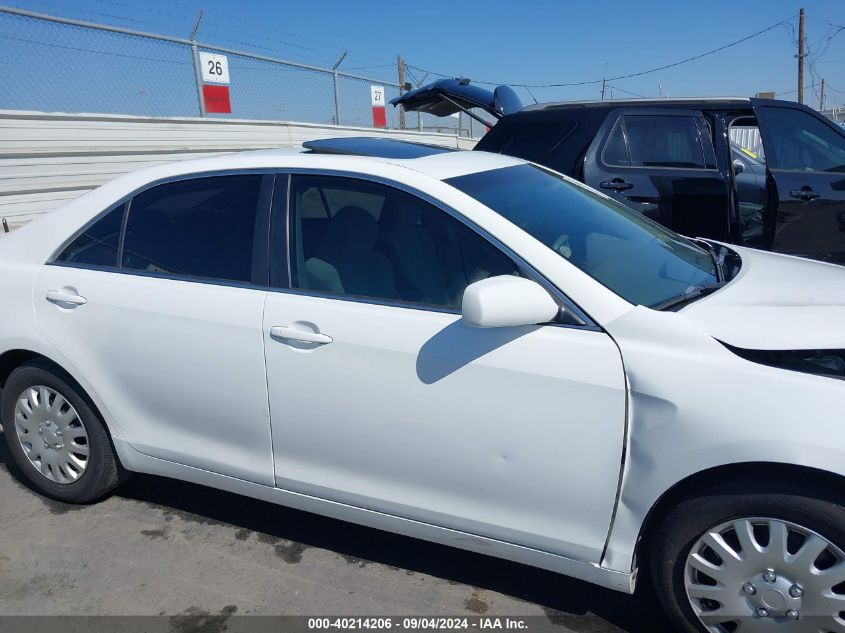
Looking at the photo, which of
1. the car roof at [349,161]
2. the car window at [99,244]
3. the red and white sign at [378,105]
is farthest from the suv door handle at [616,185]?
the red and white sign at [378,105]

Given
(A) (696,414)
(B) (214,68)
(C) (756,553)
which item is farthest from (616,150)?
(B) (214,68)

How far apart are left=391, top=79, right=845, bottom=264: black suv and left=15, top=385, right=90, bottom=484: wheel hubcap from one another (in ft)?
12.1

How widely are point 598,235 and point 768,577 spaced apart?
132 cm

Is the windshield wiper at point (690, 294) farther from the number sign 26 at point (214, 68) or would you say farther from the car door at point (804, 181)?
the number sign 26 at point (214, 68)

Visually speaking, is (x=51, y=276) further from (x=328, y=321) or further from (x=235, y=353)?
(x=328, y=321)

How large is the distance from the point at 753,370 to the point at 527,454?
2.30 feet

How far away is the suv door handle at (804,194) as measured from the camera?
16.2 ft

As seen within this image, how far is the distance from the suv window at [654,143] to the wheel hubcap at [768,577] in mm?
3793

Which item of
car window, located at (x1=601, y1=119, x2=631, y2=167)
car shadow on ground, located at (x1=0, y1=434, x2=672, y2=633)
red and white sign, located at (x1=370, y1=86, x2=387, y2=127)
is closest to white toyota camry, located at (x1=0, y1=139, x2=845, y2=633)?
car shadow on ground, located at (x1=0, y1=434, x2=672, y2=633)

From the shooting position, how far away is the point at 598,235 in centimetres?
274

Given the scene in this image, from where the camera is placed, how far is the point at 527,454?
7.23ft

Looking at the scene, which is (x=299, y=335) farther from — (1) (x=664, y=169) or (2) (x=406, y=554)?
(1) (x=664, y=169)

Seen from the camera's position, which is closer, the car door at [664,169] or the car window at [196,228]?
the car window at [196,228]

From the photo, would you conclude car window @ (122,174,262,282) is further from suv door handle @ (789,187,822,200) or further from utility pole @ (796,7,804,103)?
utility pole @ (796,7,804,103)
